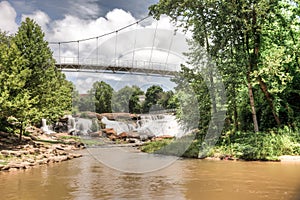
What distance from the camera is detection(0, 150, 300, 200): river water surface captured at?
23.4ft

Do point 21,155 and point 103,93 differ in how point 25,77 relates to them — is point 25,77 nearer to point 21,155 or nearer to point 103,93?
point 21,155

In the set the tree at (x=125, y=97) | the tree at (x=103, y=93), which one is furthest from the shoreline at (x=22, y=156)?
the tree at (x=125, y=97)

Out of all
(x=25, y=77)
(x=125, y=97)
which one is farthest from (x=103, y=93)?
(x=25, y=77)

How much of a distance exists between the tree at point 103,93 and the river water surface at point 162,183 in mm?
2396

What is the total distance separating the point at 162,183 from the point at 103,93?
345 cm

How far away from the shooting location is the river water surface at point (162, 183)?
712 centimetres

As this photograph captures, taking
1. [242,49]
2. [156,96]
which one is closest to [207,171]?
[156,96]

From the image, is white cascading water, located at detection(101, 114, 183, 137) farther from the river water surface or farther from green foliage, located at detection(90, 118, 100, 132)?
the river water surface

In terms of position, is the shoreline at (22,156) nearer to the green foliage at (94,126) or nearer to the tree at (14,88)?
the tree at (14,88)

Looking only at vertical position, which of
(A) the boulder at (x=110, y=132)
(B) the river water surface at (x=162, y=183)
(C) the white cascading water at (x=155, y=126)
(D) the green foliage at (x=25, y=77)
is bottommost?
(B) the river water surface at (x=162, y=183)

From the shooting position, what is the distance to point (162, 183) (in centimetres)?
862

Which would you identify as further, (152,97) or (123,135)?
(123,135)

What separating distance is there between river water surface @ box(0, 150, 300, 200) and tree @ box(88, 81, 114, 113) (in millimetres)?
2396

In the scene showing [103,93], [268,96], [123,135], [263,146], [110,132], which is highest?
[268,96]
